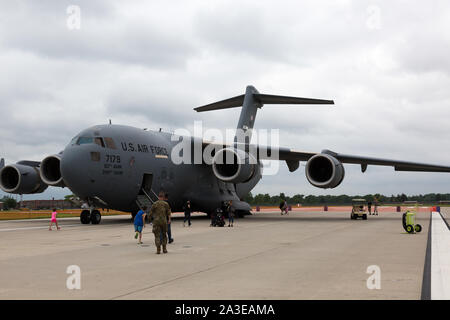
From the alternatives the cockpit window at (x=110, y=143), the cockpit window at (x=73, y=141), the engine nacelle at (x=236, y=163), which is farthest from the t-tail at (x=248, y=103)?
the cockpit window at (x=73, y=141)

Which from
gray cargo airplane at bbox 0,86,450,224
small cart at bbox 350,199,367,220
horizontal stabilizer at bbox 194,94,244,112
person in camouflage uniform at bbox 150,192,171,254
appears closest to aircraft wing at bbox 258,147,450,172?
gray cargo airplane at bbox 0,86,450,224

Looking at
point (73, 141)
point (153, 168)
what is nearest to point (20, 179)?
point (73, 141)

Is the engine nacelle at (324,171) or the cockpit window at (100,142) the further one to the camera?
the engine nacelle at (324,171)

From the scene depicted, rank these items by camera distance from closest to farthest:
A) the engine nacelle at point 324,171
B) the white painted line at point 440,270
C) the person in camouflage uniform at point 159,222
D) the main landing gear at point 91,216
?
the white painted line at point 440,270 < the person in camouflage uniform at point 159,222 < the main landing gear at point 91,216 < the engine nacelle at point 324,171

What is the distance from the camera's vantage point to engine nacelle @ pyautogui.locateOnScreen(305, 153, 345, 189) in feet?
75.9

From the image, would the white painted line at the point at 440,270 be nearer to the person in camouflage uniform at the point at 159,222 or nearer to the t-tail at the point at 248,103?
the person in camouflage uniform at the point at 159,222

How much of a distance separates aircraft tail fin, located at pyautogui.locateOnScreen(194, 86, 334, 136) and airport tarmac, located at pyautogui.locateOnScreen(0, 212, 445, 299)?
16065mm

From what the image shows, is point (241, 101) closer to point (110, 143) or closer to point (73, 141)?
point (110, 143)

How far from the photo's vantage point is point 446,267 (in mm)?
8070

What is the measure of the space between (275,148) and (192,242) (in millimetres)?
13716

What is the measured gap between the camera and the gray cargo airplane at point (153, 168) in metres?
19.2

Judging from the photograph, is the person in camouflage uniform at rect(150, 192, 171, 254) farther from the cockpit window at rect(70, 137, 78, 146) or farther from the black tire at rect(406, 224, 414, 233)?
the cockpit window at rect(70, 137, 78, 146)
